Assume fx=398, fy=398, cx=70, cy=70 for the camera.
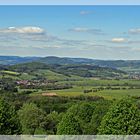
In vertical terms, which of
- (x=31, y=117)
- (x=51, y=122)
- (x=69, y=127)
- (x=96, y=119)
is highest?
(x=69, y=127)

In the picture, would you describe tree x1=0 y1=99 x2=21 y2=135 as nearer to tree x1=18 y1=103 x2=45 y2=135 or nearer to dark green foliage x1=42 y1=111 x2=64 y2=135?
dark green foliage x1=42 y1=111 x2=64 y2=135

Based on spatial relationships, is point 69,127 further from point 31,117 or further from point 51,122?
point 31,117

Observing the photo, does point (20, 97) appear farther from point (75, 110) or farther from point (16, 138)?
point (16, 138)

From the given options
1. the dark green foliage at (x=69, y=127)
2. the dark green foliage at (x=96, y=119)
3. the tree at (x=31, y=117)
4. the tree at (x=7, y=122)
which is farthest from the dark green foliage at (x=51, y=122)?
the tree at (x=7, y=122)

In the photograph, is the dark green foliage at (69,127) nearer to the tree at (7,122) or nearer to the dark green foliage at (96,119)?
the tree at (7,122)

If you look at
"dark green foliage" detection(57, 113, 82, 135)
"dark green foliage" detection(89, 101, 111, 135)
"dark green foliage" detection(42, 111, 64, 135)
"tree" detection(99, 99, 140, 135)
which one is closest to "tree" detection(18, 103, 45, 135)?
"dark green foliage" detection(42, 111, 64, 135)

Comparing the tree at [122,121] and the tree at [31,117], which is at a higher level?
the tree at [122,121]

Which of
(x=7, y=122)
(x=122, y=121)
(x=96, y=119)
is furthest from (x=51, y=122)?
(x=122, y=121)

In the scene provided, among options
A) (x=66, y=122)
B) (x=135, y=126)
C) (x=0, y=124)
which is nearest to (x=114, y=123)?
(x=135, y=126)
